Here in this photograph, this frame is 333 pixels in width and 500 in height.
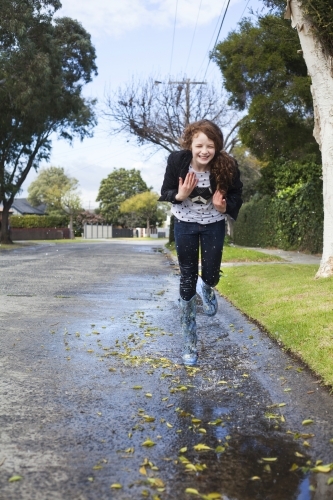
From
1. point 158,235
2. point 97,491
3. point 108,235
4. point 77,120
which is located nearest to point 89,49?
point 77,120

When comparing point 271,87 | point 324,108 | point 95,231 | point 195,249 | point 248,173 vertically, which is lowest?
point 95,231

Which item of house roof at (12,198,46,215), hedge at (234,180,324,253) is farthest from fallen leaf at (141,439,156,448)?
house roof at (12,198,46,215)

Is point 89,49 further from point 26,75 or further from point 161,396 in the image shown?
point 161,396

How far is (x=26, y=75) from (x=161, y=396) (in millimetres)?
31009

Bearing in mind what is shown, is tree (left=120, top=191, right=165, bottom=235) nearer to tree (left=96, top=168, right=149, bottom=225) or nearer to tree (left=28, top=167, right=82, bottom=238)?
tree (left=96, top=168, right=149, bottom=225)

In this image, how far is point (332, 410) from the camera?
157 inches

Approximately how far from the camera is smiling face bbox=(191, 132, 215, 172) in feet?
16.3

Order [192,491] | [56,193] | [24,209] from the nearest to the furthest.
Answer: [192,491], [56,193], [24,209]

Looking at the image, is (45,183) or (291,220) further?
(45,183)

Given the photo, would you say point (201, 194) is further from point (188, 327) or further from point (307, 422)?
point (307, 422)

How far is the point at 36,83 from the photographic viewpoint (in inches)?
1329

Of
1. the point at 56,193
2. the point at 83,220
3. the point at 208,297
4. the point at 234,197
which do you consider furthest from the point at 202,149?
the point at 83,220

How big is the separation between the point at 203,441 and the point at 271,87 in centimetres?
2055

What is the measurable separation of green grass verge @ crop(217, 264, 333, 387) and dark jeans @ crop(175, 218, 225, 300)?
1069mm
